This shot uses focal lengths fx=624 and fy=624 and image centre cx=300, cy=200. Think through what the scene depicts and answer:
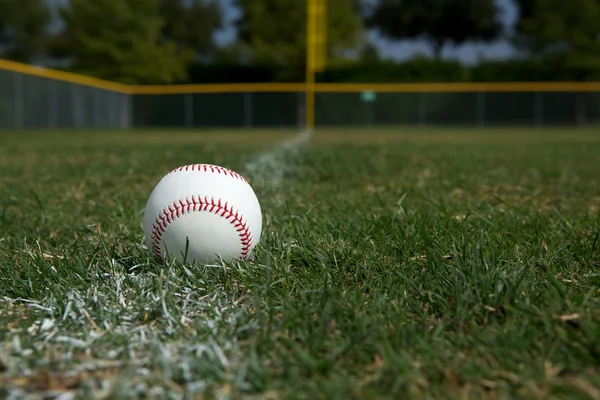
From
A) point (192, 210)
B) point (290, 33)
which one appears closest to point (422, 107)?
point (290, 33)

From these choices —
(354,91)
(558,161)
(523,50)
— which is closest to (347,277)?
(558,161)

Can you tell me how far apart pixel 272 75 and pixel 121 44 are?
740 cm

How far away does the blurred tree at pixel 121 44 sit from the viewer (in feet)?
95.4

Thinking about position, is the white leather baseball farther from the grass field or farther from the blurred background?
the blurred background

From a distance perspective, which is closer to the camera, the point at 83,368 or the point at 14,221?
the point at 83,368

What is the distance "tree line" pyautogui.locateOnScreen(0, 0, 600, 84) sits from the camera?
2825cm

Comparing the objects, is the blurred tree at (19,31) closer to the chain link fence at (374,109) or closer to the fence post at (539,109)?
the chain link fence at (374,109)

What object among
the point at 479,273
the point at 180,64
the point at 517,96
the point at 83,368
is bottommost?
the point at 83,368

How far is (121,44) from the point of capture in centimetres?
2981

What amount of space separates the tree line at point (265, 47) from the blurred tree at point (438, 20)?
5145 millimetres

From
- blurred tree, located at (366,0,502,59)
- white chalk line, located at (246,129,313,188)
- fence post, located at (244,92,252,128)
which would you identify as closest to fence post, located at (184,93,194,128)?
fence post, located at (244,92,252,128)

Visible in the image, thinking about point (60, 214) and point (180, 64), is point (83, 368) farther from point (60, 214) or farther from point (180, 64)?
point (180, 64)

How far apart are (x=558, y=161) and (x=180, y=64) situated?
87.2 feet

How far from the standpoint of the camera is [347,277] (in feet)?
6.31
